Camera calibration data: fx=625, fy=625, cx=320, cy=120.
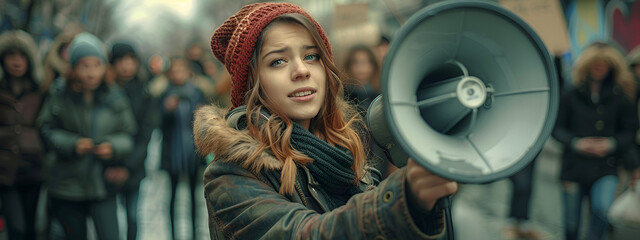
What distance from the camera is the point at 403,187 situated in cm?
133

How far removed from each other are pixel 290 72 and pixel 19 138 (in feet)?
12.2

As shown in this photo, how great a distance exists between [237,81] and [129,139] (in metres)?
3.60

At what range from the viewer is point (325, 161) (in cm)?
187

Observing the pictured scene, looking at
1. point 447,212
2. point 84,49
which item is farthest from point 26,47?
point 447,212

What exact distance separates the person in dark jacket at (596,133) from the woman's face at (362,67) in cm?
182

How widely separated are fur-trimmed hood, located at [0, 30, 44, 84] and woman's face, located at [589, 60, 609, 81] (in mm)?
4798

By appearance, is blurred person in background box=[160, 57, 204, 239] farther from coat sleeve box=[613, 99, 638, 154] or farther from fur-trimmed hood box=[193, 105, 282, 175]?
fur-trimmed hood box=[193, 105, 282, 175]

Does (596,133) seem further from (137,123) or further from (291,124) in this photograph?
(291,124)

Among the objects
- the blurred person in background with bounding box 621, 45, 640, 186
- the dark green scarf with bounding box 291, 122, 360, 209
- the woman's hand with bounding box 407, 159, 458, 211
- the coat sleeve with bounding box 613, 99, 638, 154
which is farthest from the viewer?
the coat sleeve with bounding box 613, 99, 638, 154

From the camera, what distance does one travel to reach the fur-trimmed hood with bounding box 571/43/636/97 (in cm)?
562

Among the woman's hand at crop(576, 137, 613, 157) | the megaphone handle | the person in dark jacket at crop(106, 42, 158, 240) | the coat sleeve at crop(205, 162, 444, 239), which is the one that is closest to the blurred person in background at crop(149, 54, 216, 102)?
the person in dark jacket at crop(106, 42, 158, 240)

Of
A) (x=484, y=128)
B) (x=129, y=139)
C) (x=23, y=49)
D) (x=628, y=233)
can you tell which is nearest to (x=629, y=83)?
(x=628, y=233)

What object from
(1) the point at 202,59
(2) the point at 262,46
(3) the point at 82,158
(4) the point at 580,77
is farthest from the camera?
(1) the point at 202,59

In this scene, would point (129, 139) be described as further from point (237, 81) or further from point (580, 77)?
point (580, 77)
